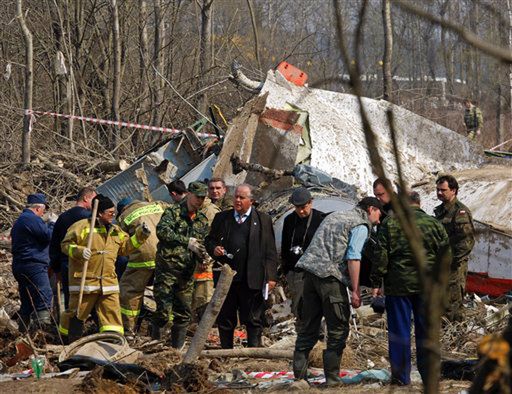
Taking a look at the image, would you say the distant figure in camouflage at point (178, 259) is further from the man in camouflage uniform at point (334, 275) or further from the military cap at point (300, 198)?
the man in camouflage uniform at point (334, 275)

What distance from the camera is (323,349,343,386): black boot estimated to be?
7.86 meters

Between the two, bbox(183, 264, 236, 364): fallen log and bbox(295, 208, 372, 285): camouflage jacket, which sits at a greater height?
bbox(295, 208, 372, 285): camouflage jacket

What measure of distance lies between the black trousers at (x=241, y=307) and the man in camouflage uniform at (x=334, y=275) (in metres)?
1.69

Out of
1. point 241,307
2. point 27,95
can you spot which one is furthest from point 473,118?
point 241,307

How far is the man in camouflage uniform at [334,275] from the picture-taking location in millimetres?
7797

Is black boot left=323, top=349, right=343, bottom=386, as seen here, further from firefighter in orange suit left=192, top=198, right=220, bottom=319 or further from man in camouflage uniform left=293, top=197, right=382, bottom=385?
firefighter in orange suit left=192, top=198, right=220, bottom=319

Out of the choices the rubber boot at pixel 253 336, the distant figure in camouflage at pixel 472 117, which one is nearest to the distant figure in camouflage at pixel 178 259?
the rubber boot at pixel 253 336

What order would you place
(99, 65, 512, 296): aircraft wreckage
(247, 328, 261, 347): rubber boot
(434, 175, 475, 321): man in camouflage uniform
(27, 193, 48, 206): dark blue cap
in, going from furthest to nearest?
1. (99, 65, 512, 296): aircraft wreckage
2. (27, 193, 48, 206): dark blue cap
3. (434, 175, 475, 321): man in camouflage uniform
4. (247, 328, 261, 347): rubber boot

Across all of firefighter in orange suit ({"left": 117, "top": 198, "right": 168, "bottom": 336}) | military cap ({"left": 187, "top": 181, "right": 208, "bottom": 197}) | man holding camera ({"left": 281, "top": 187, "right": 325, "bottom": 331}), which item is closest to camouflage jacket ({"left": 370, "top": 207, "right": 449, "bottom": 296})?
man holding camera ({"left": 281, "top": 187, "right": 325, "bottom": 331})

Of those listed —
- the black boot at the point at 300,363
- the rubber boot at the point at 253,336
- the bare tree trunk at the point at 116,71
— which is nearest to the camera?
the black boot at the point at 300,363

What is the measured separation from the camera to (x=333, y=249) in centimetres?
784

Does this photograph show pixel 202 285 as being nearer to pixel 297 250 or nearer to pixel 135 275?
pixel 135 275

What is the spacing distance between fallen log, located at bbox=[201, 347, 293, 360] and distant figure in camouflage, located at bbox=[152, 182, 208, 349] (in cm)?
87

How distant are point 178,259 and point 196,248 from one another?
24 cm
